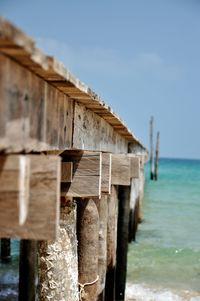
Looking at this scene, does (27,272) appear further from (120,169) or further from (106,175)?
(106,175)

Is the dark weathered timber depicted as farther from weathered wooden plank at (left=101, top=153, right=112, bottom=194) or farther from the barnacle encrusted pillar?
the barnacle encrusted pillar

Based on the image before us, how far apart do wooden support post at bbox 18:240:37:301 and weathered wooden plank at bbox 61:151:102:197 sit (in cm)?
289

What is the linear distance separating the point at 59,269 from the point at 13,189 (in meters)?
1.64

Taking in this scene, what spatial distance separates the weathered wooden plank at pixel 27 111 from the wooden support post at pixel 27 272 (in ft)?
12.2

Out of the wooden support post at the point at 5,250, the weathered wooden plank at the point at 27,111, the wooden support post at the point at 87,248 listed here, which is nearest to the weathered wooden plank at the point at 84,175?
the weathered wooden plank at the point at 27,111

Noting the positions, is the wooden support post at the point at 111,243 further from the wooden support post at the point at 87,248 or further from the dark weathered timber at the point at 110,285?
the wooden support post at the point at 87,248

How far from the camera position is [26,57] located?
162cm

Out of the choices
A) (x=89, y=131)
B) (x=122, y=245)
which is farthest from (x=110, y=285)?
(x=89, y=131)

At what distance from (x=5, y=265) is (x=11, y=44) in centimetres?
852

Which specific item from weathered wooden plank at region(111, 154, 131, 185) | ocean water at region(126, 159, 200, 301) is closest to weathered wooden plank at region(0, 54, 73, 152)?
weathered wooden plank at region(111, 154, 131, 185)

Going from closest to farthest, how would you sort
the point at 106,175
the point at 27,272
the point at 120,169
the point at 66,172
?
the point at 66,172, the point at 106,175, the point at 120,169, the point at 27,272

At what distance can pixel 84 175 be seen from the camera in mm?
3275

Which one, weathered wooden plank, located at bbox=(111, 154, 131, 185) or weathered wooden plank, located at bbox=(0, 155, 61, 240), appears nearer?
weathered wooden plank, located at bbox=(0, 155, 61, 240)

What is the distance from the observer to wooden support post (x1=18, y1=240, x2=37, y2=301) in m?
5.93
